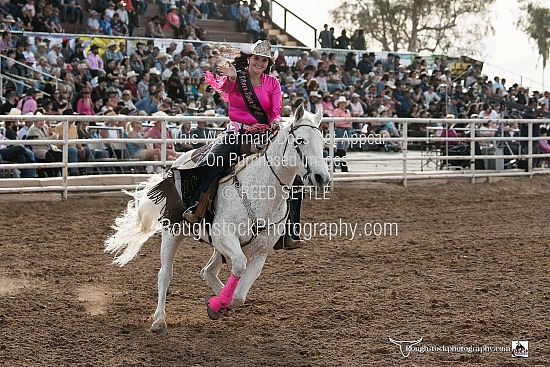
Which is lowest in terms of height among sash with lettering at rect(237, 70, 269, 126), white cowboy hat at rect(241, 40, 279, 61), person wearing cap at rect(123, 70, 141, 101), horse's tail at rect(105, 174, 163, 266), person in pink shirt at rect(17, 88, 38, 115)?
horse's tail at rect(105, 174, 163, 266)

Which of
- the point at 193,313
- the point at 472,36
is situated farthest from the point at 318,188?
the point at 472,36

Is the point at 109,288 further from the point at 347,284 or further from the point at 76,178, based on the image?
the point at 76,178

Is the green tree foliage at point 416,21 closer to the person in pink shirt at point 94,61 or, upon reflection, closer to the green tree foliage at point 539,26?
the green tree foliage at point 539,26

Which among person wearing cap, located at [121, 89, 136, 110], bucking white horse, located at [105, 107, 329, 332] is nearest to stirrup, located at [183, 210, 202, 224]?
A: bucking white horse, located at [105, 107, 329, 332]

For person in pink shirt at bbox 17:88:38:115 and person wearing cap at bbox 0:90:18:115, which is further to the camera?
person in pink shirt at bbox 17:88:38:115

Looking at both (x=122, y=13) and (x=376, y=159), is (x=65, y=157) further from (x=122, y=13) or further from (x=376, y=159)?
(x=122, y=13)

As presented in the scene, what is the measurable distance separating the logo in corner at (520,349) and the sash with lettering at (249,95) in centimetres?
254

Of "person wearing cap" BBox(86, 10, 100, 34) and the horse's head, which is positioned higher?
"person wearing cap" BBox(86, 10, 100, 34)

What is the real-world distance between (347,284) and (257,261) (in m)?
1.59

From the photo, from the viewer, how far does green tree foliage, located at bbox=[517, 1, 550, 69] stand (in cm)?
3750

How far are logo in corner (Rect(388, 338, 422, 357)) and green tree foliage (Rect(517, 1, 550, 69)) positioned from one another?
34296mm

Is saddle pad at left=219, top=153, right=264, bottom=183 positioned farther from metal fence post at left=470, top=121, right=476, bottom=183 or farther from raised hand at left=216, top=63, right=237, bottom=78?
metal fence post at left=470, top=121, right=476, bottom=183

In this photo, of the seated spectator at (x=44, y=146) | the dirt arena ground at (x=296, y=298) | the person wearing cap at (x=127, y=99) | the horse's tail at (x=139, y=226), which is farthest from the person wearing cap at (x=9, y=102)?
the horse's tail at (x=139, y=226)

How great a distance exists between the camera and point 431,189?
14359mm
